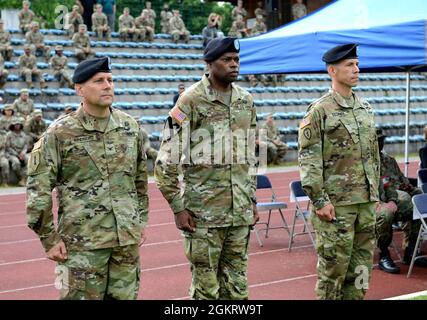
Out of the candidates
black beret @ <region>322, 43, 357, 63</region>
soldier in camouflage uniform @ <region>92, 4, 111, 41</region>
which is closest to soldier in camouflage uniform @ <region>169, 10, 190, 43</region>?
soldier in camouflage uniform @ <region>92, 4, 111, 41</region>

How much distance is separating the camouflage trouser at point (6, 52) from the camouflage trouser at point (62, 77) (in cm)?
142

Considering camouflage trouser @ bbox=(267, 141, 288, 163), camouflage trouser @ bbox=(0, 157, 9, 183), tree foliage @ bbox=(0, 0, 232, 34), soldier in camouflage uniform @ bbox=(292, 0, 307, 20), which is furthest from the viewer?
tree foliage @ bbox=(0, 0, 232, 34)

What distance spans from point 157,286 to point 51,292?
36.5 inches

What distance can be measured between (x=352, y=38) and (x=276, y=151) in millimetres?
10958

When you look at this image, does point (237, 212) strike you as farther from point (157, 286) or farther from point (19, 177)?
point (19, 177)

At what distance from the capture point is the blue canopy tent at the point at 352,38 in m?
7.08

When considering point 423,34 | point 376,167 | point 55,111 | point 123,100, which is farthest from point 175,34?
point 376,167

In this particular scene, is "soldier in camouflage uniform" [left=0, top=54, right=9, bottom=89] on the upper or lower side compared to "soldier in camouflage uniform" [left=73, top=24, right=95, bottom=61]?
lower

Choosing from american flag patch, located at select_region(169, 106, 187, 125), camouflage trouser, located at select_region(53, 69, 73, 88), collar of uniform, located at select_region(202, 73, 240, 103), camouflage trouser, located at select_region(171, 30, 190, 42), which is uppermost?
collar of uniform, located at select_region(202, 73, 240, 103)

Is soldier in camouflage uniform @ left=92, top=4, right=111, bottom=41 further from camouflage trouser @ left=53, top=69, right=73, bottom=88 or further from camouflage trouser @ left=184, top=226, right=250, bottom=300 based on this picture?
camouflage trouser @ left=184, top=226, right=250, bottom=300

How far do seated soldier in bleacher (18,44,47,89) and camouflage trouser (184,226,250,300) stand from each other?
15.4m

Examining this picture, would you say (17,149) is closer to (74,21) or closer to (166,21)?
(74,21)

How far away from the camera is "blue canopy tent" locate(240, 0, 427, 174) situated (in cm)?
708

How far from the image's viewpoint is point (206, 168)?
450 centimetres
